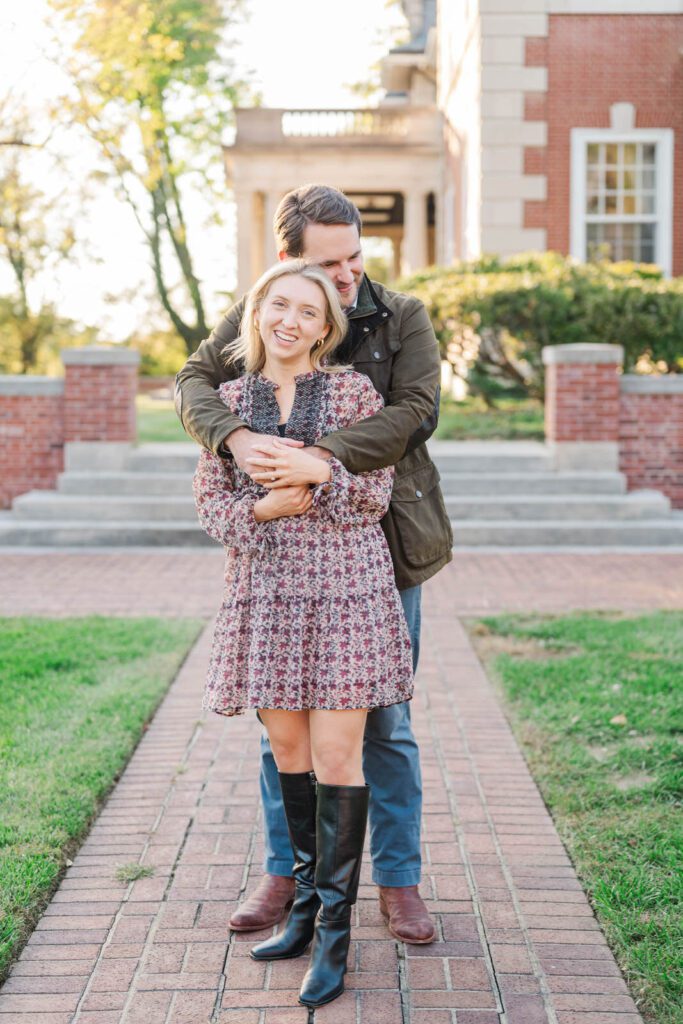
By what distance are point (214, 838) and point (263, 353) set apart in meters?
1.74

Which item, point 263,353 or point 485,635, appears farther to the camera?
point 485,635

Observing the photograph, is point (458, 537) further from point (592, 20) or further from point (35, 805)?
point (592, 20)

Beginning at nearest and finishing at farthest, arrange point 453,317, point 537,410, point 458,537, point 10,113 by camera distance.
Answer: point 458,537 < point 453,317 < point 537,410 < point 10,113

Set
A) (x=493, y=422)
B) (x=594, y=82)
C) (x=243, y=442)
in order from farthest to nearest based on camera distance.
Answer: (x=594, y=82) → (x=493, y=422) → (x=243, y=442)

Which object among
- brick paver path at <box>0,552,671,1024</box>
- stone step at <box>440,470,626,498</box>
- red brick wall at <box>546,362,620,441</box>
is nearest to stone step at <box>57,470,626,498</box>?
stone step at <box>440,470,626,498</box>

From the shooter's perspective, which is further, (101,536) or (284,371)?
(101,536)

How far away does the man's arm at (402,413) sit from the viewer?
2947 mm

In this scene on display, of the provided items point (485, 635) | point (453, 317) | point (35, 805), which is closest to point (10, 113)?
point (453, 317)

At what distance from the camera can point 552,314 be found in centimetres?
1211

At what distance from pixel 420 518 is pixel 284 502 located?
0.46 metres

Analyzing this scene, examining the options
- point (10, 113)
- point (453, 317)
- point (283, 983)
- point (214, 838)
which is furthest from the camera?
point (10, 113)

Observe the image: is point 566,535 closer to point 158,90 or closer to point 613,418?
point 613,418

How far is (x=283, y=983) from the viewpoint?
2941 millimetres

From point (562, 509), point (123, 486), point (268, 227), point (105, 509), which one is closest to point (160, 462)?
point (123, 486)
